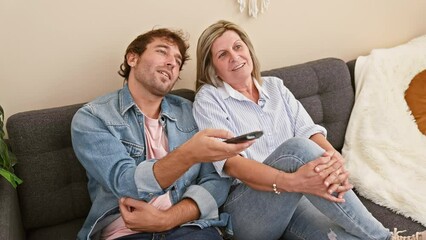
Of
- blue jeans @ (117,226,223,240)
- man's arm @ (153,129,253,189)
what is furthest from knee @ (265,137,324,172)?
blue jeans @ (117,226,223,240)

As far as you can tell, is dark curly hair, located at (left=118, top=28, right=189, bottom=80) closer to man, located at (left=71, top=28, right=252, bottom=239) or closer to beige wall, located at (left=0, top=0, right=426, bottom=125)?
man, located at (left=71, top=28, right=252, bottom=239)

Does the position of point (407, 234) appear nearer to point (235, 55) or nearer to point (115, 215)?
point (235, 55)

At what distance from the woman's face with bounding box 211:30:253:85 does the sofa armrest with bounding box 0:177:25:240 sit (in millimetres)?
886

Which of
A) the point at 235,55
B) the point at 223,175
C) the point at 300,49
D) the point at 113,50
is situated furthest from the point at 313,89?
the point at 113,50

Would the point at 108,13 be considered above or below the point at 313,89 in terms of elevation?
above

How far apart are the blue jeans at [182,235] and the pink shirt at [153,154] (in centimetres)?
5

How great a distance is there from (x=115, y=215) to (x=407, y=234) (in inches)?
40.6

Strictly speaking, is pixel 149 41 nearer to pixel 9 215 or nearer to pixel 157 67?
pixel 157 67

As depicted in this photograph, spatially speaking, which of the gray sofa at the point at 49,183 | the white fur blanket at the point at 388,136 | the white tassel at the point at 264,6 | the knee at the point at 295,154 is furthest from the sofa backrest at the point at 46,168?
the white fur blanket at the point at 388,136

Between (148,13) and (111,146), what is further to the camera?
(148,13)

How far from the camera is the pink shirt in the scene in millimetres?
1612

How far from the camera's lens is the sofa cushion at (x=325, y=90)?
215 cm

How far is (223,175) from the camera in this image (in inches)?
67.3

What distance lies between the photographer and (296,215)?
1.72m
